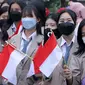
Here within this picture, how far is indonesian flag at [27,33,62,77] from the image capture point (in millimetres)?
5105

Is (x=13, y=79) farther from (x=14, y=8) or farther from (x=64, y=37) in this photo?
(x=14, y=8)

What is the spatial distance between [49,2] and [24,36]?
8201mm

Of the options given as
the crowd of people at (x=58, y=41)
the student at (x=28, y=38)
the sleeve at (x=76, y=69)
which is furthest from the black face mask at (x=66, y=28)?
the sleeve at (x=76, y=69)

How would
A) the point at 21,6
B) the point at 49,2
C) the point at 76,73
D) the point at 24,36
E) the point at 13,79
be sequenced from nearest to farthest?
the point at 76,73, the point at 13,79, the point at 24,36, the point at 21,6, the point at 49,2

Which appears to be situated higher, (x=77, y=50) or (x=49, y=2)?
(x=77, y=50)

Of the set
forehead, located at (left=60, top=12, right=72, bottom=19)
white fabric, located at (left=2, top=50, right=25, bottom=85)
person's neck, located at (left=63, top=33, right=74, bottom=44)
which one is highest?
forehead, located at (left=60, top=12, right=72, bottom=19)

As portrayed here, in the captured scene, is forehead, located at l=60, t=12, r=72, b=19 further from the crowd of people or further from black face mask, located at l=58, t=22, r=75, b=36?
black face mask, located at l=58, t=22, r=75, b=36

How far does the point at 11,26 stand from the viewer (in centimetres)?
730

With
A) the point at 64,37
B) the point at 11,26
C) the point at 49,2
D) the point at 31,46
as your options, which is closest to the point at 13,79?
the point at 31,46

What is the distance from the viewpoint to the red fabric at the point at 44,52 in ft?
17.0

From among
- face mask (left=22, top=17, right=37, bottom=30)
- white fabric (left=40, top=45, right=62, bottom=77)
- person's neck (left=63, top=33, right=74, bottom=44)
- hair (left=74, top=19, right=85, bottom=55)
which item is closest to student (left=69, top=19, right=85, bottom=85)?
hair (left=74, top=19, right=85, bottom=55)

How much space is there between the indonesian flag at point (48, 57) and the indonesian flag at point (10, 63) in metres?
0.30

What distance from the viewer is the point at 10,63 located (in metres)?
5.54

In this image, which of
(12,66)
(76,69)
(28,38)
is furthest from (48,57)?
(28,38)
